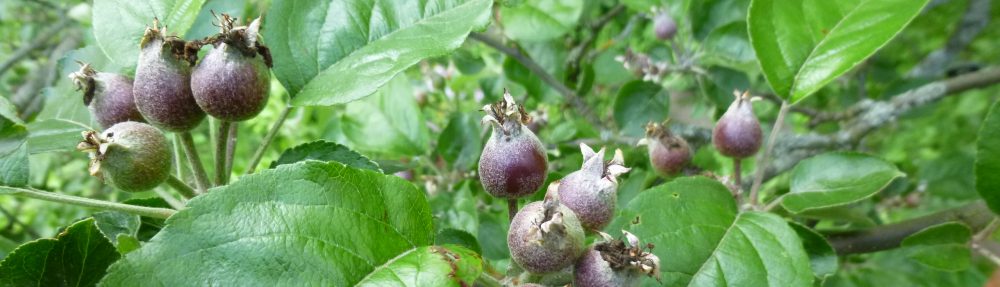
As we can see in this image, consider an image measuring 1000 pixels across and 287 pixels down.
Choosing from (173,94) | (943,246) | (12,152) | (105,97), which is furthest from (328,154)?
(943,246)

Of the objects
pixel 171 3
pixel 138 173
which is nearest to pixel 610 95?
pixel 171 3

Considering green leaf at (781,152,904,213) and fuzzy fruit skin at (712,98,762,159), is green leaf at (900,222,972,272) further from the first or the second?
fuzzy fruit skin at (712,98,762,159)

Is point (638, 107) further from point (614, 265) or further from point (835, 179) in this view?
point (614, 265)

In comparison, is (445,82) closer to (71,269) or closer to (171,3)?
(171,3)

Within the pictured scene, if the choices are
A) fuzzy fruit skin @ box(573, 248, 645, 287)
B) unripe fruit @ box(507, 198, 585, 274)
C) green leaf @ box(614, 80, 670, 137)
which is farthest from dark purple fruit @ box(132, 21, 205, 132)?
green leaf @ box(614, 80, 670, 137)

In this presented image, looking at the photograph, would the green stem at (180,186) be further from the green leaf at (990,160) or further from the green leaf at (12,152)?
the green leaf at (990,160)

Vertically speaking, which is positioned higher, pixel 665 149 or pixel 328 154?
pixel 328 154
